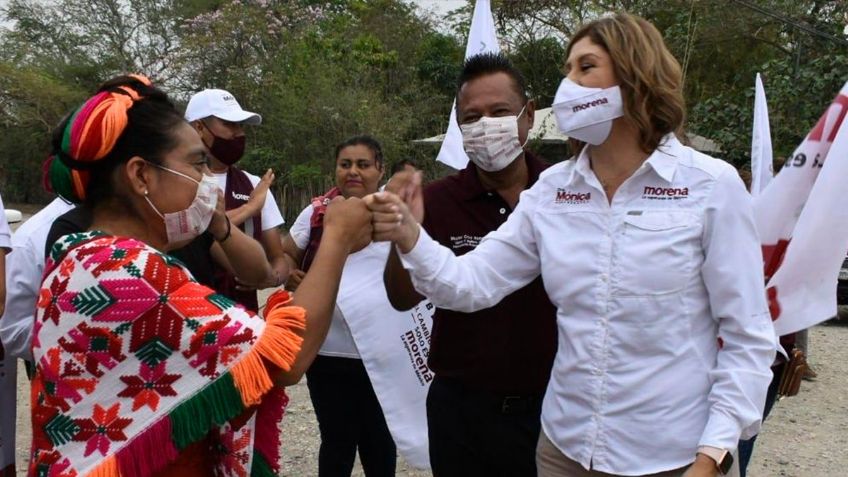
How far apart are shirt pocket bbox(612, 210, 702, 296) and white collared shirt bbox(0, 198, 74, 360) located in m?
2.15

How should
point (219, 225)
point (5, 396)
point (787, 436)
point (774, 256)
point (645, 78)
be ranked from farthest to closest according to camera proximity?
point (787, 436), point (5, 396), point (219, 225), point (774, 256), point (645, 78)

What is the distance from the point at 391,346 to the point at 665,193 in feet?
6.89

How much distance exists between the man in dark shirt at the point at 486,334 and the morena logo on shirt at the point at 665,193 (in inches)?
28.2

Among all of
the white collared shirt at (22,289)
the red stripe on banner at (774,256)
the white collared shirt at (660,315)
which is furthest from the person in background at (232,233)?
the red stripe on banner at (774,256)

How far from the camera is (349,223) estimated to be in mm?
2074

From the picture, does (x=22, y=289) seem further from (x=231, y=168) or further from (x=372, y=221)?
(x=372, y=221)

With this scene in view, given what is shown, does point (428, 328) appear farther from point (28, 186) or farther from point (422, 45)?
point (28, 186)

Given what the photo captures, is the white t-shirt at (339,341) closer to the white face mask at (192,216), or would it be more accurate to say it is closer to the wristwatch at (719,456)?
the white face mask at (192,216)

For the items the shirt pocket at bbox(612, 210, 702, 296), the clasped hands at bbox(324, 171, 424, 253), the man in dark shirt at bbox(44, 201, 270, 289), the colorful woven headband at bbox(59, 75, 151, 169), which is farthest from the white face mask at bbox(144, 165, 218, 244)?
the shirt pocket at bbox(612, 210, 702, 296)

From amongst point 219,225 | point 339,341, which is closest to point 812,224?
point 219,225

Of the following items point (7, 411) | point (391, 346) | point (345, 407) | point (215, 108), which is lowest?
point (345, 407)

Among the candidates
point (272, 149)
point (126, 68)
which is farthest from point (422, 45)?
point (126, 68)

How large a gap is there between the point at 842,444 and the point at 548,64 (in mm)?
16254

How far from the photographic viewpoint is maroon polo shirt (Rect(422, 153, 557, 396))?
2619 millimetres
